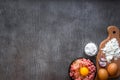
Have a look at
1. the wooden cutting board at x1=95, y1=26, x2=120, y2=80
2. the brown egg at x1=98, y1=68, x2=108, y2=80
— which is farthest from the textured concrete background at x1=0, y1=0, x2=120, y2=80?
the brown egg at x1=98, y1=68, x2=108, y2=80

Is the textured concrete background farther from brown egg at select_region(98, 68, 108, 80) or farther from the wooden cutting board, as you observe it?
brown egg at select_region(98, 68, 108, 80)

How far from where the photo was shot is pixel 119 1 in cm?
167

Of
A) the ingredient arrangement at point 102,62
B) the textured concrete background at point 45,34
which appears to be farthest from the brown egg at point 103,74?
the textured concrete background at point 45,34

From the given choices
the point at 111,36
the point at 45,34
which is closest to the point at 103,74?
the point at 111,36

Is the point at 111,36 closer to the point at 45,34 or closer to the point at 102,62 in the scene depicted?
the point at 102,62

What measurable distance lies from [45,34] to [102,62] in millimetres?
449

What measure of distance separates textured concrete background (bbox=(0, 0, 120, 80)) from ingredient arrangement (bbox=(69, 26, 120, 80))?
2.5 inches

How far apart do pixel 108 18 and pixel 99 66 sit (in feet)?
1.17

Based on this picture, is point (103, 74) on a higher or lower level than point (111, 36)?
lower

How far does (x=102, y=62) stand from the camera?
1.60m

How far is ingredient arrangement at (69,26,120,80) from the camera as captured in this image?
155 centimetres

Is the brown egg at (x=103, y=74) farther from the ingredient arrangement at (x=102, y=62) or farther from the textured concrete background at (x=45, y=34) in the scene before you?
the textured concrete background at (x=45, y=34)

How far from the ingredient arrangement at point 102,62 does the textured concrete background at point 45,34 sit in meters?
0.06

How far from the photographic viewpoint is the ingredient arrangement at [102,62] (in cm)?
155
